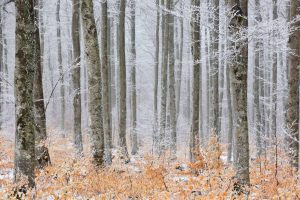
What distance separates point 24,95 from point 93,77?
9.58ft

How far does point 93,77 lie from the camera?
880 centimetres

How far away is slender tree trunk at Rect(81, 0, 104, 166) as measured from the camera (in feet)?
28.7

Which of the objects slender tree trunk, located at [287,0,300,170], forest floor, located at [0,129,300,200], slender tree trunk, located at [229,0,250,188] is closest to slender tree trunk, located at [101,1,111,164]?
forest floor, located at [0,129,300,200]

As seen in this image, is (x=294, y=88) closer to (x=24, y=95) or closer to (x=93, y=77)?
(x=93, y=77)

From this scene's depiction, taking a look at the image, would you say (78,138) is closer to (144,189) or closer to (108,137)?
(108,137)

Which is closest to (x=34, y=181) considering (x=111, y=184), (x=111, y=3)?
(x=111, y=184)

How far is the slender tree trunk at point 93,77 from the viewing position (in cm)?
873

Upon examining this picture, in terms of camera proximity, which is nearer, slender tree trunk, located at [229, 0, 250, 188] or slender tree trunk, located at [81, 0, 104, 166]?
slender tree trunk, located at [229, 0, 250, 188]

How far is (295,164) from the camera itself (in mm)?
9367

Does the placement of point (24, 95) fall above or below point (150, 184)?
above

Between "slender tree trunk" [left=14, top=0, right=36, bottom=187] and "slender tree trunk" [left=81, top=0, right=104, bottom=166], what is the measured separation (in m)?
2.65

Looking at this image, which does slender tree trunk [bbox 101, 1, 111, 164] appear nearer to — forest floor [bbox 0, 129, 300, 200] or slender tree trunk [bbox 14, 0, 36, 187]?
forest floor [bbox 0, 129, 300, 200]

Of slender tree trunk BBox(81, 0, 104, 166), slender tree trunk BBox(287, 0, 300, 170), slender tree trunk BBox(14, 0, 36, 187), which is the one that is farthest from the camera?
slender tree trunk BBox(287, 0, 300, 170)

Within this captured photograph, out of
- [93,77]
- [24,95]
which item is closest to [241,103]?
[93,77]
